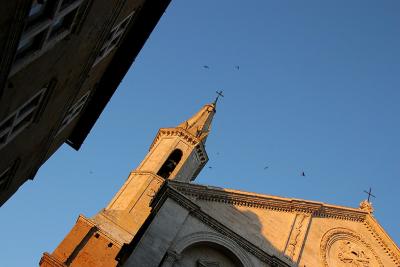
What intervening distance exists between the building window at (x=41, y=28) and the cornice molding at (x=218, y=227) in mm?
8704

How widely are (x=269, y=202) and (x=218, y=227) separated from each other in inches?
113

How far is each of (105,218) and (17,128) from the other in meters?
15.9

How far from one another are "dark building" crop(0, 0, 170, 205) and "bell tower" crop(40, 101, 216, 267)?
9.04 meters

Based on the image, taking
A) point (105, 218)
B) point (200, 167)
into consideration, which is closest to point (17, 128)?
point (105, 218)

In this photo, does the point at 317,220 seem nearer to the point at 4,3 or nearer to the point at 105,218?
the point at 105,218

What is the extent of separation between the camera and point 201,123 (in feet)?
98.8

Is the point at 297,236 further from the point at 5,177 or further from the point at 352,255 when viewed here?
the point at 5,177

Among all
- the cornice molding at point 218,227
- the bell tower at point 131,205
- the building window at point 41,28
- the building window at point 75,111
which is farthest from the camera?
the bell tower at point 131,205

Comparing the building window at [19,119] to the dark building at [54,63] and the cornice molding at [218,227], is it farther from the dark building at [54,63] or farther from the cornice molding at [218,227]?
the cornice molding at [218,227]

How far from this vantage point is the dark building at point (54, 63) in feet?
24.6

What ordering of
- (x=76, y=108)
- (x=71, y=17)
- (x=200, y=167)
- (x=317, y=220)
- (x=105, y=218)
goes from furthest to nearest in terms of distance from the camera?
(x=200, y=167)
(x=105, y=218)
(x=317, y=220)
(x=76, y=108)
(x=71, y=17)

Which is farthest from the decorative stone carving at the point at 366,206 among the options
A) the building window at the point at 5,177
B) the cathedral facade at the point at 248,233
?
the building window at the point at 5,177

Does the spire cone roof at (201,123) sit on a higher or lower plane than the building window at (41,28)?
higher

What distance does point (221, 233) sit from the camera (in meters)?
16.5
